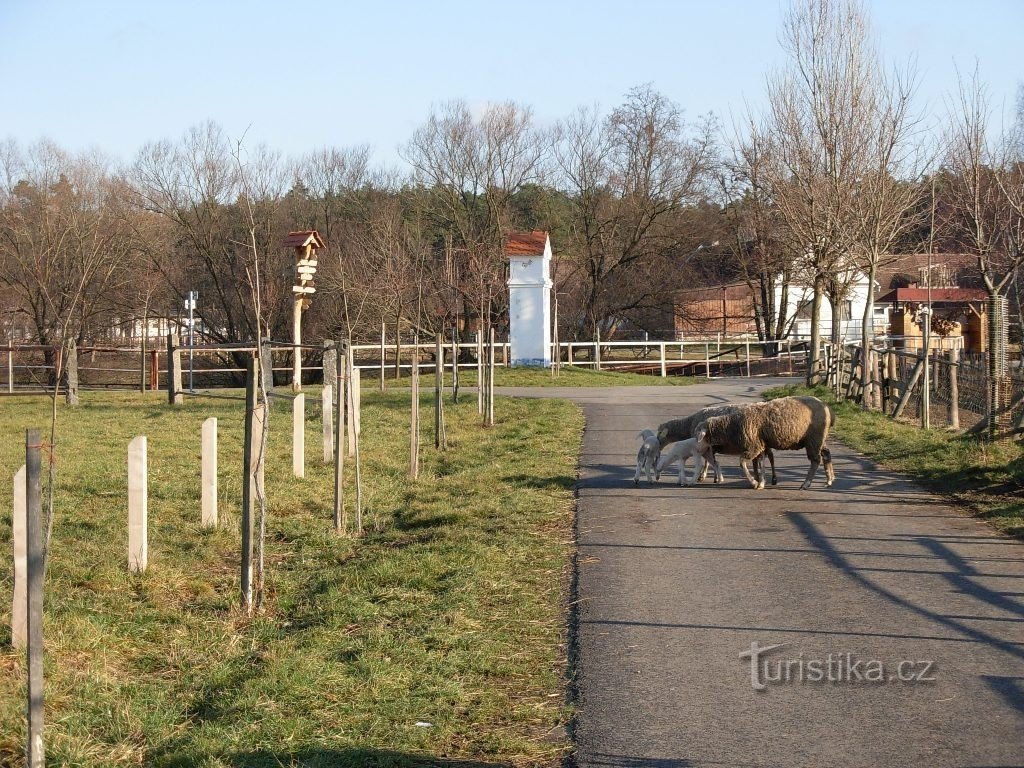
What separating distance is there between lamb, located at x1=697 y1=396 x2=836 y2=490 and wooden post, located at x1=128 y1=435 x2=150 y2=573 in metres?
6.91

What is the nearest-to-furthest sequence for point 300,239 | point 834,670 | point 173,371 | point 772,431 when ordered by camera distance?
point 834,670 < point 772,431 < point 173,371 < point 300,239

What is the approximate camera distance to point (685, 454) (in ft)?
44.2

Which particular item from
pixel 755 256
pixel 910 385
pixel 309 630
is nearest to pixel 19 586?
pixel 309 630

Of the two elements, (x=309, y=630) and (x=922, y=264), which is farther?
(x=922, y=264)

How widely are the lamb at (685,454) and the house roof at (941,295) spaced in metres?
34.8

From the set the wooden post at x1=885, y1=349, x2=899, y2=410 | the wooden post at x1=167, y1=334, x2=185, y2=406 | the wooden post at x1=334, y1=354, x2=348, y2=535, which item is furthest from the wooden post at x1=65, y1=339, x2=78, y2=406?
the wooden post at x1=885, y1=349, x2=899, y2=410

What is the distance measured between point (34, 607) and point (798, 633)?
15.0ft

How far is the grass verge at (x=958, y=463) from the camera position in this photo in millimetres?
11359

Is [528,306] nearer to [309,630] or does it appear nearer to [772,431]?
[772,431]

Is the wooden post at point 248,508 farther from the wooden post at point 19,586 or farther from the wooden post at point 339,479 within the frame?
the wooden post at point 339,479

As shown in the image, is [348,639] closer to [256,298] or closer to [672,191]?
[256,298]

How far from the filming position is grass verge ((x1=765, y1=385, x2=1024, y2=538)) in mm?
11359

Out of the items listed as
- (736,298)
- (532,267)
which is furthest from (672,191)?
(532,267)

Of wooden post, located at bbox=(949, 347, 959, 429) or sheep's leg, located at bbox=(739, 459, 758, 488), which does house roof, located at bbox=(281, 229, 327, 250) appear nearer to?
wooden post, located at bbox=(949, 347, 959, 429)
